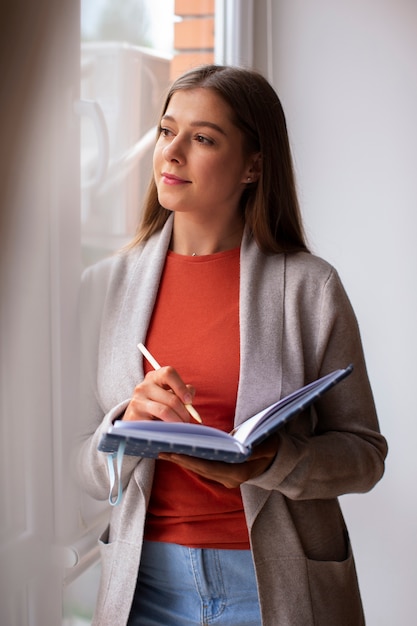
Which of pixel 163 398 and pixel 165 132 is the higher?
pixel 165 132

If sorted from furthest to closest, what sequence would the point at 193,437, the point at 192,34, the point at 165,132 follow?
the point at 192,34 → the point at 165,132 → the point at 193,437

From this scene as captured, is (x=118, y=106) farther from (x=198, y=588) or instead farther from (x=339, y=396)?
(x=198, y=588)

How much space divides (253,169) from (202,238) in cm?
15

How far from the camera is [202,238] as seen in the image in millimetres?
1352

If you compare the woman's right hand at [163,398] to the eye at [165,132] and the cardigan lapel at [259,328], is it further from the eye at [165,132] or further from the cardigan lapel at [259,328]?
the eye at [165,132]

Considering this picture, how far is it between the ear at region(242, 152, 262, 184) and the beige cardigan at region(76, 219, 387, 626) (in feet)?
0.37

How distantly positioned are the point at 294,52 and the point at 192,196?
40.1 inches

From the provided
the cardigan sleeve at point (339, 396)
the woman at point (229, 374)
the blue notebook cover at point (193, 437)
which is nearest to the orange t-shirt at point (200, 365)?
the woman at point (229, 374)

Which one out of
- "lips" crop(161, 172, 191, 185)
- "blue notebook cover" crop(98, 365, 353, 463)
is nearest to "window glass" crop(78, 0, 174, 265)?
"lips" crop(161, 172, 191, 185)

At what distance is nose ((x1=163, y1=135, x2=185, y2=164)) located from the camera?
4.04ft

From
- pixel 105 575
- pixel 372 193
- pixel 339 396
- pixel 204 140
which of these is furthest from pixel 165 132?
pixel 372 193

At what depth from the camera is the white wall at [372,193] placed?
6.55 ft

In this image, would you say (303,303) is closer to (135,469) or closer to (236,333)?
(236,333)

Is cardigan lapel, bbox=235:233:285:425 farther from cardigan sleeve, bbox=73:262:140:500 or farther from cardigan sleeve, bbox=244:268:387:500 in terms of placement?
cardigan sleeve, bbox=73:262:140:500
